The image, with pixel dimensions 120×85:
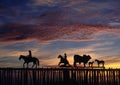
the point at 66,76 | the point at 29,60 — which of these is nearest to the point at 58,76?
the point at 66,76

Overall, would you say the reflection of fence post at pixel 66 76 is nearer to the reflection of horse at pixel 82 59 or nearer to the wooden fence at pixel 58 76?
the wooden fence at pixel 58 76

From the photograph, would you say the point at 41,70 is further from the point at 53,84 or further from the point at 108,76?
the point at 108,76

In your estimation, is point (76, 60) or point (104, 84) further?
point (76, 60)

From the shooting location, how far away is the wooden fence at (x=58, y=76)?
123 feet

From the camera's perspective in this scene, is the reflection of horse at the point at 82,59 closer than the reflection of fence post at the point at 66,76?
No

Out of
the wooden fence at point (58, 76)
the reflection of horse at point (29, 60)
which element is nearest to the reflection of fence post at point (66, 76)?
the wooden fence at point (58, 76)

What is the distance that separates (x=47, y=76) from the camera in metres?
37.4

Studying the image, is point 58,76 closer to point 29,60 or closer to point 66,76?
point 66,76

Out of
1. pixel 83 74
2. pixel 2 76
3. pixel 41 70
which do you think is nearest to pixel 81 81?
pixel 83 74

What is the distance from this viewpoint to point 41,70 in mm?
37219

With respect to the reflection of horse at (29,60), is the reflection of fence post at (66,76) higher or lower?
lower

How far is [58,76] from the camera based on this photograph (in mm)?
37469

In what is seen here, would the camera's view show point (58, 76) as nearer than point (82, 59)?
Yes

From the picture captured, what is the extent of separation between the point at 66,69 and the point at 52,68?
99 cm
